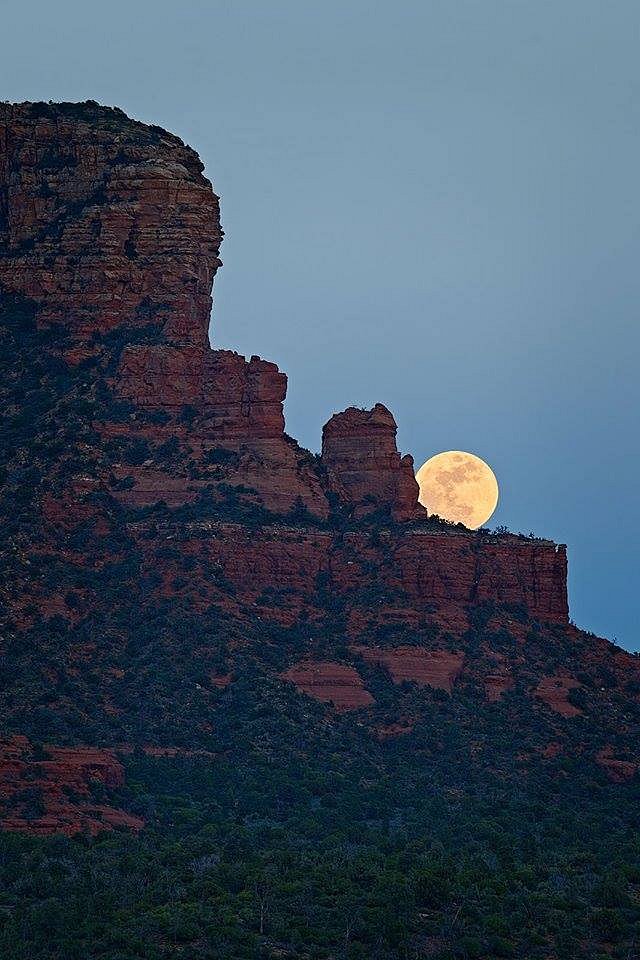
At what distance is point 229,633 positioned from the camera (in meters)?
161

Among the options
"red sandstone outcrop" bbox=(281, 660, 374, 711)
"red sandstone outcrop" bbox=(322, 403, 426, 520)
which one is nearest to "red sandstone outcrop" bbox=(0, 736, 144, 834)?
"red sandstone outcrop" bbox=(281, 660, 374, 711)

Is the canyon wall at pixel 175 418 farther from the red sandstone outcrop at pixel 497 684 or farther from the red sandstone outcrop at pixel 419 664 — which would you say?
the red sandstone outcrop at pixel 497 684

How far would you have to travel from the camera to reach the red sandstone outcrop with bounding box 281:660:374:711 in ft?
522

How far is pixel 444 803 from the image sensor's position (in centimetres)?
15350

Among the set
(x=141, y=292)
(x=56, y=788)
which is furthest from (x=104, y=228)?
(x=56, y=788)

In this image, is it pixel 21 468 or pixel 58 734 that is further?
pixel 21 468

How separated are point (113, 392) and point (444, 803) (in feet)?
86.1

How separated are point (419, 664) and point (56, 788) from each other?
20936mm

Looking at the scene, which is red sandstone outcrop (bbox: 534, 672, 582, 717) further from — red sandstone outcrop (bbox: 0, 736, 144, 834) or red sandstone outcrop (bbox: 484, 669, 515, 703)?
red sandstone outcrop (bbox: 0, 736, 144, 834)

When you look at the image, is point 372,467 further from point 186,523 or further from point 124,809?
point 124,809

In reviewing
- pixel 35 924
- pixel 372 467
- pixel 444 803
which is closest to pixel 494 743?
pixel 444 803

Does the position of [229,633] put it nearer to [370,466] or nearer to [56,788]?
[370,466]

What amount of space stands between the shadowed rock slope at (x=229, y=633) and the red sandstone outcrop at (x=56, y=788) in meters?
0.14

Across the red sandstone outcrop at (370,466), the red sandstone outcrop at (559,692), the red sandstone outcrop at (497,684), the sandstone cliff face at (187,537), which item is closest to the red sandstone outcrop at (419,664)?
the sandstone cliff face at (187,537)
